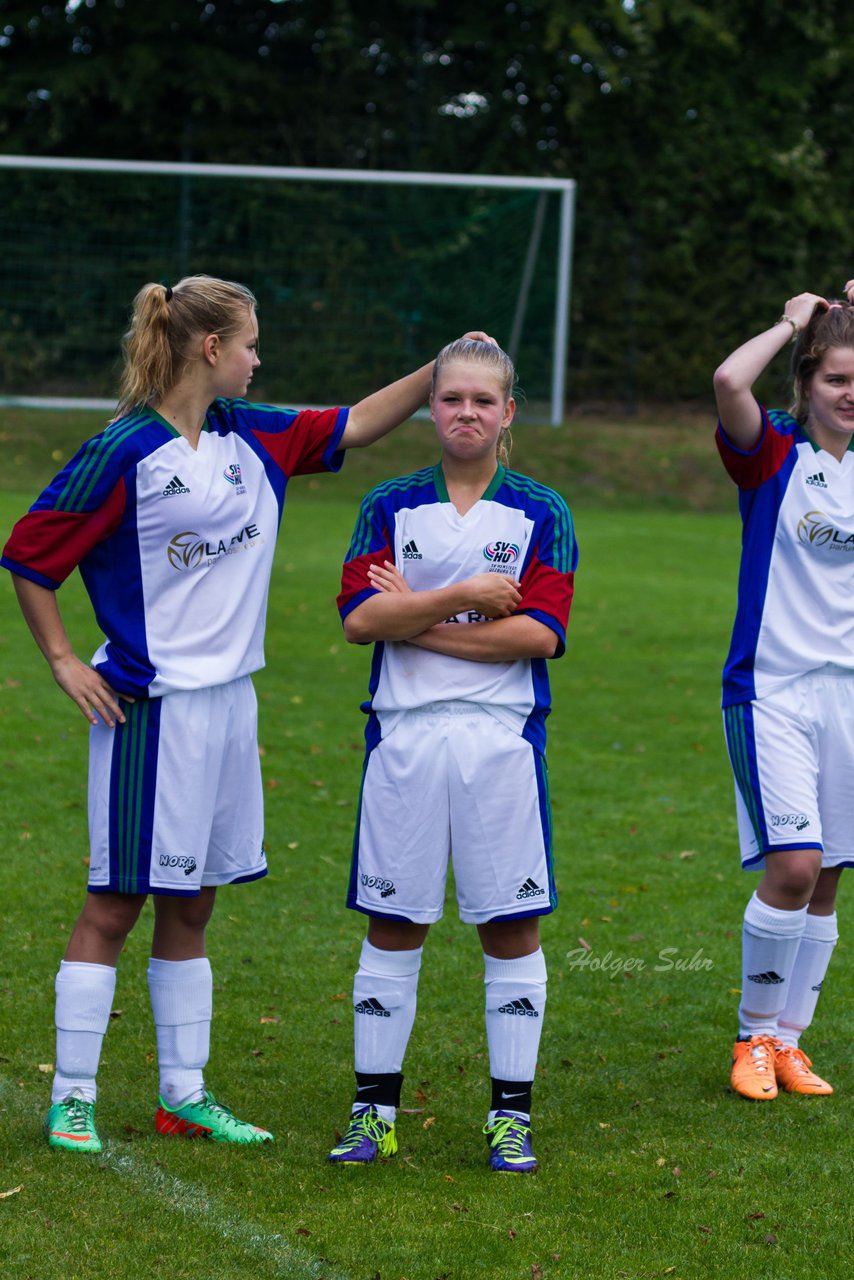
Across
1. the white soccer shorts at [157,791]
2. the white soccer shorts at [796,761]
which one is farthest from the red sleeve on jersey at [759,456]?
the white soccer shorts at [157,791]

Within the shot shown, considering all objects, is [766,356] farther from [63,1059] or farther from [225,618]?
[63,1059]

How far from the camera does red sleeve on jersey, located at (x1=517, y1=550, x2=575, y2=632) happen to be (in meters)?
3.87

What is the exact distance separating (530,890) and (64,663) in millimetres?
1273

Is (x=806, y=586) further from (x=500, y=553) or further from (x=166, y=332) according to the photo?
(x=166, y=332)

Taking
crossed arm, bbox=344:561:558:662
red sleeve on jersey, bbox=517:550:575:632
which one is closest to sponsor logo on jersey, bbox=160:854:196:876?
crossed arm, bbox=344:561:558:662

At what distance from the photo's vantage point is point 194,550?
153 inches

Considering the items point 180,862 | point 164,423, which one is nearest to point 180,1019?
point 180,862

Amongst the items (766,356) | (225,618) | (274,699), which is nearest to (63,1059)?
(225,618)

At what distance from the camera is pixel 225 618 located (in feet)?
12.9

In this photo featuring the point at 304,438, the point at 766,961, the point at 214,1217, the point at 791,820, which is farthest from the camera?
the point at 766,961

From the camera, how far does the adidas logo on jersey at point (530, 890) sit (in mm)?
3865

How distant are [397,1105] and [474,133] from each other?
2326 centimetres

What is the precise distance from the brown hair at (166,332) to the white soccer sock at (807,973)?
249cm

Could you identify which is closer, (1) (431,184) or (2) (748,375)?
(2) (748,375)
